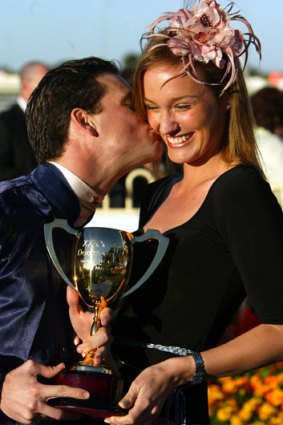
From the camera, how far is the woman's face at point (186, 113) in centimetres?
297

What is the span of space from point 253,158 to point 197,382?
2.20 feet

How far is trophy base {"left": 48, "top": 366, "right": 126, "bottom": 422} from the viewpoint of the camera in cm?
265

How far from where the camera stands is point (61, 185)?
122 inches

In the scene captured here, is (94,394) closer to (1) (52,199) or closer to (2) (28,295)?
(2) (28,295)

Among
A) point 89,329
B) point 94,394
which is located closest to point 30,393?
point 94,394

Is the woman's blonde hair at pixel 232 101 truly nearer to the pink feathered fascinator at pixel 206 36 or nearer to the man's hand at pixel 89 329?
the pink feathered fascinator at pixel 206 36

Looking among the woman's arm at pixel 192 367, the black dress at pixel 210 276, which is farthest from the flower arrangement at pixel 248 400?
the woman's arm at pixel 192 367

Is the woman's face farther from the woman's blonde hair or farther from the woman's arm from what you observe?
the woman's arm

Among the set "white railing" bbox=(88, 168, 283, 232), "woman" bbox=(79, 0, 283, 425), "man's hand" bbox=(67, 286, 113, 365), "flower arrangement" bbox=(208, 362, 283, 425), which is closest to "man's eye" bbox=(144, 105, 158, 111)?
"woman" bbox=(79, 0, 283, 425)

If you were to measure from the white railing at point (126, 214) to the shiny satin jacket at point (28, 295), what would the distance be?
5338mm

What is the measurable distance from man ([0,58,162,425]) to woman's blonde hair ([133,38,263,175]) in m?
0.27

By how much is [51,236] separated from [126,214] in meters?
5.73

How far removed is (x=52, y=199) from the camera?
3.06 meters

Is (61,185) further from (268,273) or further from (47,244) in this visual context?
(268,273)
